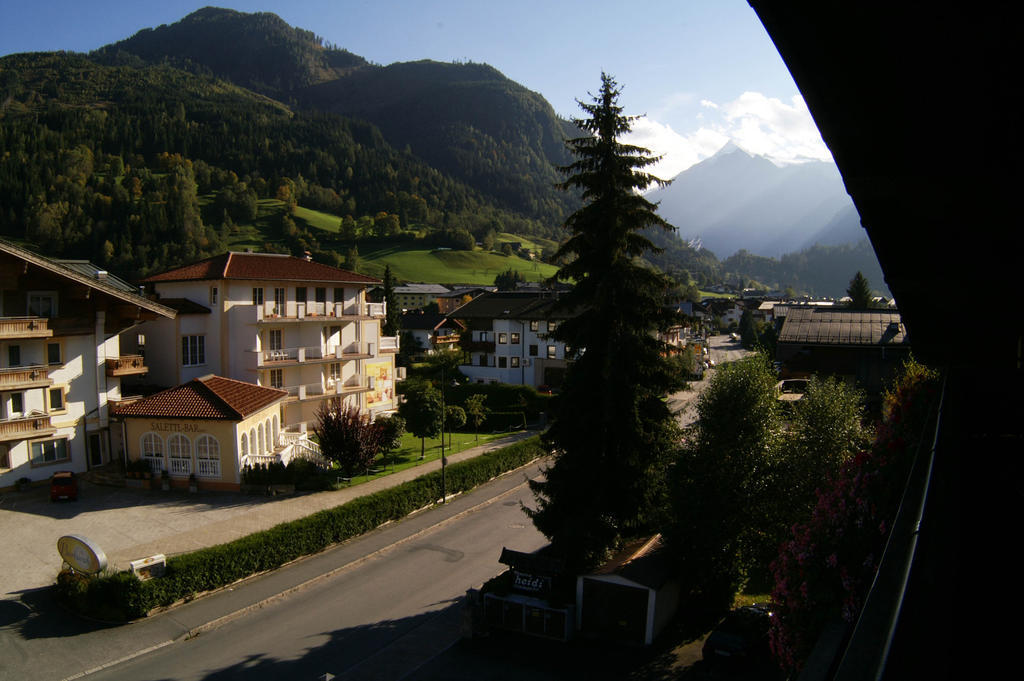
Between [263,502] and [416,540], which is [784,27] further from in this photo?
[263,502]

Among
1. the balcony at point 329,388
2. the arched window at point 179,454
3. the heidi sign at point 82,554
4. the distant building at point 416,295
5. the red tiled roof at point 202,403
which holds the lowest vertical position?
the heidi sign at point 82,554

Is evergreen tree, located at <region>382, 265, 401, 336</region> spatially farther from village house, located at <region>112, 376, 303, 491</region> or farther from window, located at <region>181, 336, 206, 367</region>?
village house, located at <region>112, 376, 303, 491</region>

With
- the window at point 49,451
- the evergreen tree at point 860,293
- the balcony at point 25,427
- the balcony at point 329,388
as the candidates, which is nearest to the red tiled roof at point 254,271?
the balcony at point 329,388

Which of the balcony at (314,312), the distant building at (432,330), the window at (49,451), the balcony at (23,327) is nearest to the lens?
the balcony at (23,327)

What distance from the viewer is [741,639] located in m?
16.8

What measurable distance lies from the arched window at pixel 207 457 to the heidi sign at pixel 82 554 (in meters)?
10.3

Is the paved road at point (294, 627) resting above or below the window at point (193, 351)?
below

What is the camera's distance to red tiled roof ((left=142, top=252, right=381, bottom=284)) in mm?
41062

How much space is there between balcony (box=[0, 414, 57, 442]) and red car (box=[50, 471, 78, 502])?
2364 millimetres

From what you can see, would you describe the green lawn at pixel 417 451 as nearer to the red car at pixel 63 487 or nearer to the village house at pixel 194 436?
the village house at pixel 194 436

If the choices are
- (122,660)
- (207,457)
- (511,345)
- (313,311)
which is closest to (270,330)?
(313,311)

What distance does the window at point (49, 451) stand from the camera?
3052 centimetres

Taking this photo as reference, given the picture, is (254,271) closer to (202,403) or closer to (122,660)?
(202,403)

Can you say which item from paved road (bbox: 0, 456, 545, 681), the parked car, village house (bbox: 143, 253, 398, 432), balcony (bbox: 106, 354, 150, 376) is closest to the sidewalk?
paved road (bbox: 0, 456, 545, 681)
